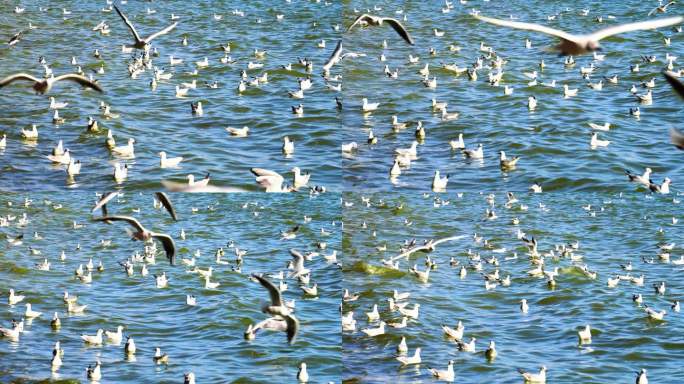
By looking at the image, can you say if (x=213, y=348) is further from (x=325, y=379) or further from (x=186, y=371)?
(x=325, y=379)

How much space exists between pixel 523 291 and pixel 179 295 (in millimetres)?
4746

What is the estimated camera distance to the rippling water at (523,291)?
1455cm

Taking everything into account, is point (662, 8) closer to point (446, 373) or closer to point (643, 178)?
point (643, 178)

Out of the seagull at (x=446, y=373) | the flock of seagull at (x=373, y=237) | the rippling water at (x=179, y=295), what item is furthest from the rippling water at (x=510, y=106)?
the seagull at (x=446, y=373)

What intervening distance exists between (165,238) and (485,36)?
11.9 meters

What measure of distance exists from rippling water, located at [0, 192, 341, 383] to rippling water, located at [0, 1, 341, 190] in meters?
0.90

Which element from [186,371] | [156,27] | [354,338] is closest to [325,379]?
[354,338]

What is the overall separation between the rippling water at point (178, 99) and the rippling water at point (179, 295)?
2.95 feet

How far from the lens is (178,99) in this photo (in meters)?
18.6

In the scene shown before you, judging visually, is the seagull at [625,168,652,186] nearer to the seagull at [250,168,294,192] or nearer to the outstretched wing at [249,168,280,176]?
the seagull at [250,168,294,192]

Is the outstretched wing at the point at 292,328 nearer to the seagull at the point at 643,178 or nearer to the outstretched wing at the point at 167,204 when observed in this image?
the outstretched wing at the point at 167,204

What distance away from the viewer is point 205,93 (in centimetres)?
1884

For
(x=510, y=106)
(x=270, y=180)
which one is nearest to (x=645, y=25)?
(x=270, y=180)

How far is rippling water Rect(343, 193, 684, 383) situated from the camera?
14.5 metres
